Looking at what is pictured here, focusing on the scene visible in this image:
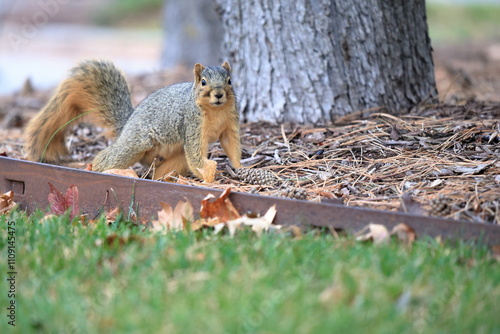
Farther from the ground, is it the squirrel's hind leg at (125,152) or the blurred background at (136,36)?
the blurred background at (136,36)

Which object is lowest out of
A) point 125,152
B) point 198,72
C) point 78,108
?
point 125,152

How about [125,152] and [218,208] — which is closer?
[218,208]

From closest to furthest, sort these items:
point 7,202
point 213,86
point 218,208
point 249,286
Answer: point 249,286 < point 218,208 < point 7,202 < point 213,86

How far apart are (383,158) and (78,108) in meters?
2.33

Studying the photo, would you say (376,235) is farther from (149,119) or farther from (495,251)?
(149,119)

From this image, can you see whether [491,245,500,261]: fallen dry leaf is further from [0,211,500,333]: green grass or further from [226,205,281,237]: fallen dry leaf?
[226,205,281,237]: fallen dry leaf

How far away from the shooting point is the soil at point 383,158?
3375 millimetres

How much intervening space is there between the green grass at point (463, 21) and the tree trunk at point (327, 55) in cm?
1066

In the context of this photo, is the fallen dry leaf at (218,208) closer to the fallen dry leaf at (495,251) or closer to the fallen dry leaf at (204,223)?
the fallen dry leaf at (204,223)

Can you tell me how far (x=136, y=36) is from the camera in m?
20.0

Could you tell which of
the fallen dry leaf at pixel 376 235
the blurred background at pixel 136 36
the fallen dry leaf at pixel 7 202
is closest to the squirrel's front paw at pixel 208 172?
the fallen dry leaf at pixel 7 202

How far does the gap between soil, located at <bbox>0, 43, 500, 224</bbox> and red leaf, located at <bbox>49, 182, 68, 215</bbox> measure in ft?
2.55

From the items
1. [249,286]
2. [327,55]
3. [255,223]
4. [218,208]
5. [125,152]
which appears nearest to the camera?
[249,286]

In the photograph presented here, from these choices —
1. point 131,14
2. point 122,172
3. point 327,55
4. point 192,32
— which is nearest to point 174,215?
point 122,172
